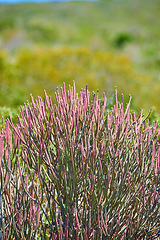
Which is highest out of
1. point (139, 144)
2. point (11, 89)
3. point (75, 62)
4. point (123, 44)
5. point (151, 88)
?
point (123, 44)

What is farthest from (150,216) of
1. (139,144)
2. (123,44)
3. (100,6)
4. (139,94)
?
(100,6)

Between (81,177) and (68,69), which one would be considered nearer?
(81,177)

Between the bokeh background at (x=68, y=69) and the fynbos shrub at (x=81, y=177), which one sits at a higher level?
the bokeh background at (x=68, y=69)

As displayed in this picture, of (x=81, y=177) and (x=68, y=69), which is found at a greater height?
(x=68, y=69)

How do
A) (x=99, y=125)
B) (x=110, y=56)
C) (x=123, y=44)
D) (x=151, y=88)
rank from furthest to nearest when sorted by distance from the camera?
(x=123, y=44), (x=110, y=56), (x=151, y=88), (x=99, y=125)

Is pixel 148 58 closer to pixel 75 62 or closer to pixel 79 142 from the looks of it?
pixel 75 62

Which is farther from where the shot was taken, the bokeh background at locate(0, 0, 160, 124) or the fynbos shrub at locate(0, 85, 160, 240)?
the bokeh background at locate(0, 0, 160, 124)

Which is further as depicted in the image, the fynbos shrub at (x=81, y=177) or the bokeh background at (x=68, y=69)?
the bokeh background at (x=68, y=69)

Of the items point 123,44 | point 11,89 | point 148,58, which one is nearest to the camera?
point 11,89

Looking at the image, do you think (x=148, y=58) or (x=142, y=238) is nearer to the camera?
(x=142, y=238)

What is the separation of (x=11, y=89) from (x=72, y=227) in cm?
1051

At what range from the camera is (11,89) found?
1221cm

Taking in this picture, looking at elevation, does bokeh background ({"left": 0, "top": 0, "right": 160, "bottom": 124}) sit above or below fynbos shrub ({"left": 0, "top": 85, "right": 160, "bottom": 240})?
above

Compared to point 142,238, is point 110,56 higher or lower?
higher
